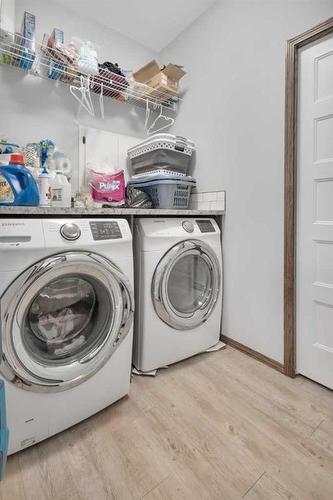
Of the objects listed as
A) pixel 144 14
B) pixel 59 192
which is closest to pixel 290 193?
pixel 59 192

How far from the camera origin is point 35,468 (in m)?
0.98

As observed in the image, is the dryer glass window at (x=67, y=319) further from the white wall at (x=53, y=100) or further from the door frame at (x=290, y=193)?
the white wall at (x=53, y=100)

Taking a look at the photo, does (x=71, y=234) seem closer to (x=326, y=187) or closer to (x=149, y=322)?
(x=149, y=322)

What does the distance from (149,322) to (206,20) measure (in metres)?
2.26

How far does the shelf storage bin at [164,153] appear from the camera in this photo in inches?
72.7

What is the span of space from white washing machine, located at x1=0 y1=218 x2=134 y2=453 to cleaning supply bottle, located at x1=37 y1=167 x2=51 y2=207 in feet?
0.95

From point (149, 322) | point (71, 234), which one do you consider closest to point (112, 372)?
point (149, 322)

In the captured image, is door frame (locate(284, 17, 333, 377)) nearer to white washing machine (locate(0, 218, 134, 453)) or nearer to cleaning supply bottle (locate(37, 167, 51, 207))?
white washing machine (locate(0, 218, 134, 453))

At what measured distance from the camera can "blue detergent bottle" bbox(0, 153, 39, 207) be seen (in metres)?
1.10

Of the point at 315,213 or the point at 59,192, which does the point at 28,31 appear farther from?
the point at 315,213

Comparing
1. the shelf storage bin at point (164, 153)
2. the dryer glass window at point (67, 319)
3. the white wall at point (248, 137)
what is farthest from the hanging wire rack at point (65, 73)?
the dryer glass window at point (67, 319)

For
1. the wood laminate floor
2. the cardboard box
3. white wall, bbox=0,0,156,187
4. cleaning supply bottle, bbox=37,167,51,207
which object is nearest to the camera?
the wood laminate floor

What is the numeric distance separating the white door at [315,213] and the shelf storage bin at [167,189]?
751mm

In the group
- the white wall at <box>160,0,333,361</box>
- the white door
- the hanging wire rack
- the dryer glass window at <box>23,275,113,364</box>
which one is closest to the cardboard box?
the hanging wire rack
